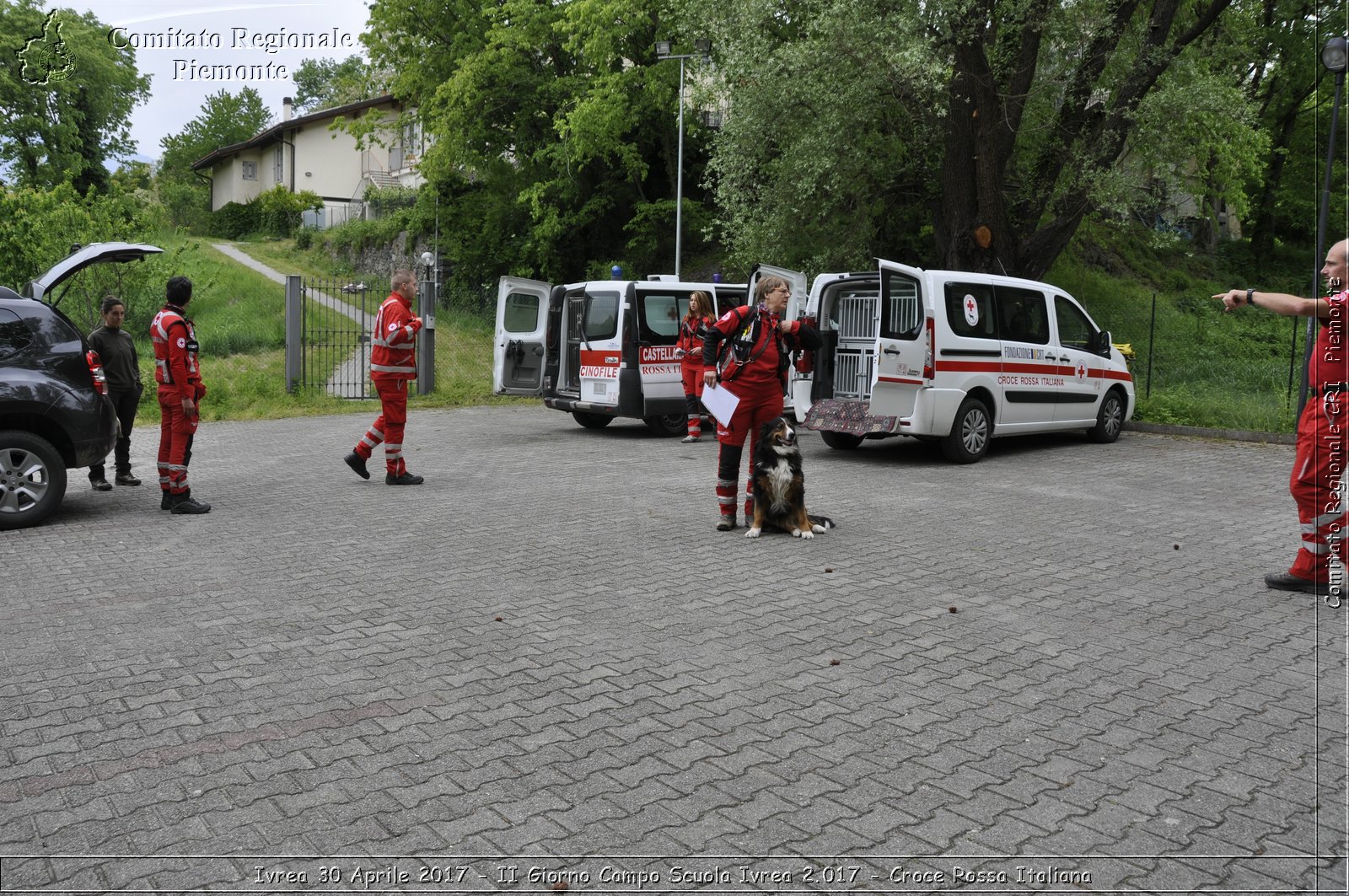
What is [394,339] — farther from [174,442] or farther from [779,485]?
[779,485]

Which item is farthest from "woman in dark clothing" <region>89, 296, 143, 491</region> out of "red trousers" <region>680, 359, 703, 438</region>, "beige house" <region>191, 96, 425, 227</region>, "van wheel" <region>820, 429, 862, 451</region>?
"beige house" <region>191, 96, 425, 227</region>

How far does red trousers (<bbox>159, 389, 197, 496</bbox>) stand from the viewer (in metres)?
9.10

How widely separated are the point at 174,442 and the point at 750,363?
193 inches

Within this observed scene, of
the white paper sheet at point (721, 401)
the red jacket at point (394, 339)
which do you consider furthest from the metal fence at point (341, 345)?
the white paper sheet at point (721, 401)

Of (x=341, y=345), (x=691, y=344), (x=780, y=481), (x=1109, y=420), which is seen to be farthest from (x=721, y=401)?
(x=341, y=345)

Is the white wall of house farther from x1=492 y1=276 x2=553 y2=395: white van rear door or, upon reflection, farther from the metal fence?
x1=492 y1=276 x2=553 y2=395: white van rear door

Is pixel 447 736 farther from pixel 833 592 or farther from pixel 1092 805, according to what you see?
pixel 833 592

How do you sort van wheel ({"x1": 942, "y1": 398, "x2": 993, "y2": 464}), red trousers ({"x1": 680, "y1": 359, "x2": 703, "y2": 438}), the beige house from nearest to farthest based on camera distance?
van wheel ({"x1": 942, "y1": 398, "x2": 993, "y2": 464}) < red trousers ({"x1": 680, "y1": 359, "x2": 703, "y2": 438}) < the beige house

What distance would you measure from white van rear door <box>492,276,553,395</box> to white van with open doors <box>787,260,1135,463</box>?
405cm

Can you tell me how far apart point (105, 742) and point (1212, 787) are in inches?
163

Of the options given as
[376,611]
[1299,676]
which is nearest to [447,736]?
[376,611]

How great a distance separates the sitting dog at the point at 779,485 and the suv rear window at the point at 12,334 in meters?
5.91

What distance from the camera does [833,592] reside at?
6.64 meters

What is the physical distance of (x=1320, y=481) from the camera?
6.43 metres
